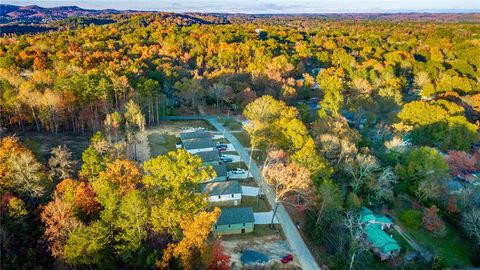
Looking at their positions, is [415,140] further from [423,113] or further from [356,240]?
[356,240]

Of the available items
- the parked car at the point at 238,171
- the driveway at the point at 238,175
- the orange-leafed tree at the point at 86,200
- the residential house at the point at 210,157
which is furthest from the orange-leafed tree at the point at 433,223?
the orange-leafed tree at the point at 86,200

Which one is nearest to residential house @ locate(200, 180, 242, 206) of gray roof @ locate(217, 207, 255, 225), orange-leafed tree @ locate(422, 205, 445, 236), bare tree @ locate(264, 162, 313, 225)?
gray roof @ locate(217, 207, 255, 225)

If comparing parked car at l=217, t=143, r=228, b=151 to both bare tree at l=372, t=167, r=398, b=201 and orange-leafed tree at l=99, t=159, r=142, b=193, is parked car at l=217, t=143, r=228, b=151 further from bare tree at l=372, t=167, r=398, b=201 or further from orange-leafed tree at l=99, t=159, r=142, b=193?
orange-leafed tree at l=99, t=159, r=142, b=193

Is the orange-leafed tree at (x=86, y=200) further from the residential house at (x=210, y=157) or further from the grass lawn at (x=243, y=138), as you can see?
the grass lawn at (x=243, y=138)

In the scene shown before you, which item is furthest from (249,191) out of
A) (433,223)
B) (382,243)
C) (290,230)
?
(433,223)

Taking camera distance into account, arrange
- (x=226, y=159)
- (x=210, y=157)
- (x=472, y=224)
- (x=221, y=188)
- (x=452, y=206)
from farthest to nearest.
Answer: (x=226, y=159)
(x=210, y=157)
(x=452, y=206)
(x=221, y=188)
(x=472, y=224)

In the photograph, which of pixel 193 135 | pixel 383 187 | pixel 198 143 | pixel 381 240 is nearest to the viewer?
pixel 381 240

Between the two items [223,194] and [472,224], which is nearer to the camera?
[472,224]

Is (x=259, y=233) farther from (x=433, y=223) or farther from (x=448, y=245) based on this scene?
(x=448, y=245)
